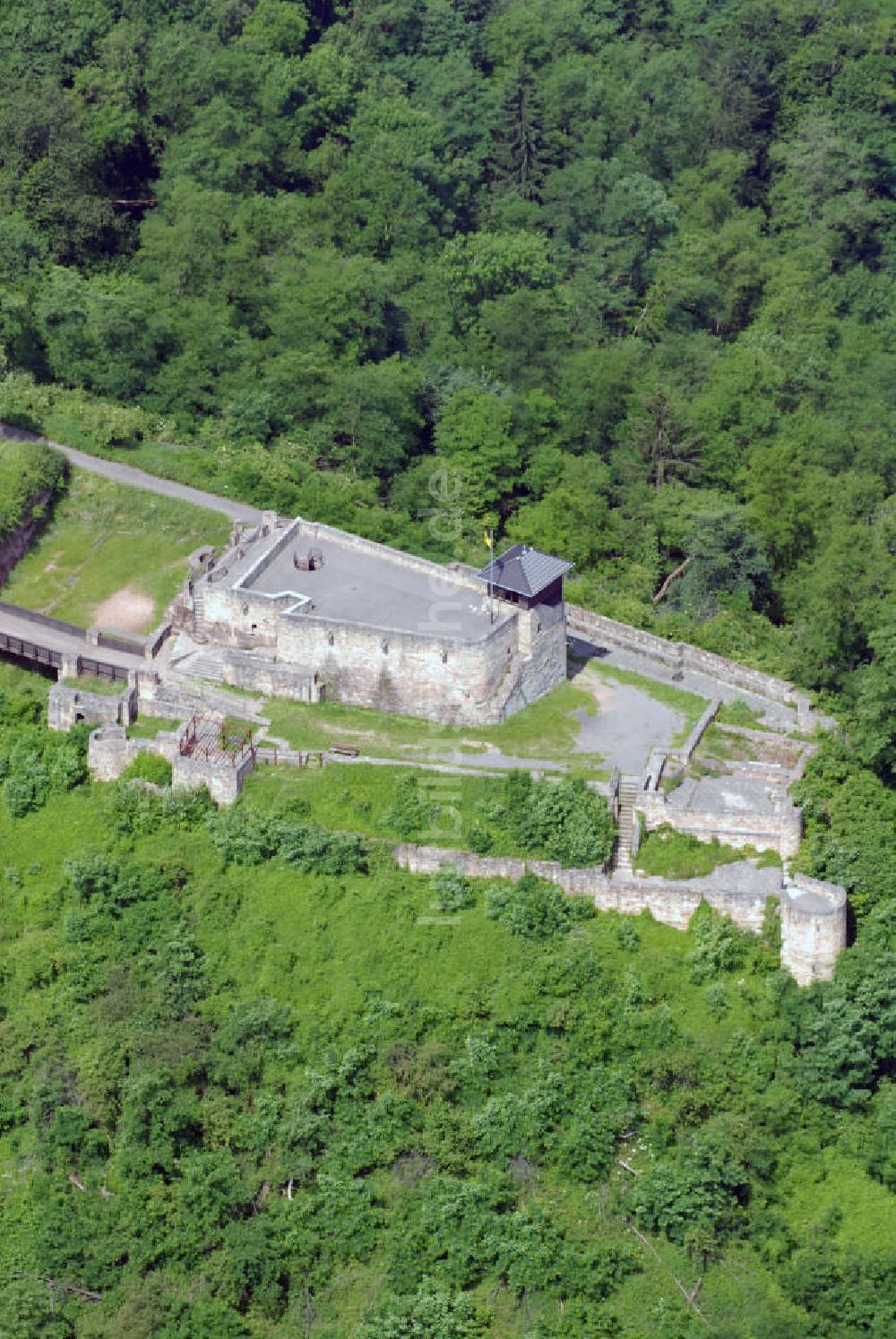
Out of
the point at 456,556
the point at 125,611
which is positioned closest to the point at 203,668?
the point at 125,611

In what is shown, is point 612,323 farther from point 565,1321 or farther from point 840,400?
point 565,1321

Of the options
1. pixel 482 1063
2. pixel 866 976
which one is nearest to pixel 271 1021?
pixel 482 1063

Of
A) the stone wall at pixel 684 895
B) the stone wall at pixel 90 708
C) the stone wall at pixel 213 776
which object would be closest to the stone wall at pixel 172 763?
the stone wall at pixel 213 776

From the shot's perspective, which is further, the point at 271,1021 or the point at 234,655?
the point at 234,655

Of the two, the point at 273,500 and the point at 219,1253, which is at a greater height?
the point at 273,500

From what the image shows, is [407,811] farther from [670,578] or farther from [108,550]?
[670,578]

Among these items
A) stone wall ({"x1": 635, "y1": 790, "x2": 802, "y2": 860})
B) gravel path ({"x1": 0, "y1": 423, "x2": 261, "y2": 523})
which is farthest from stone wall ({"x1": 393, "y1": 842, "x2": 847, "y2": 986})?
gravel path ({"x1": 0, "y1": 423, "x2": 261, "y2": 523})

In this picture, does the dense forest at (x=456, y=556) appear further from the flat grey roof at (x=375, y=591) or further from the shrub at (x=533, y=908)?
the flat grey roof at (x=375, y=591)
